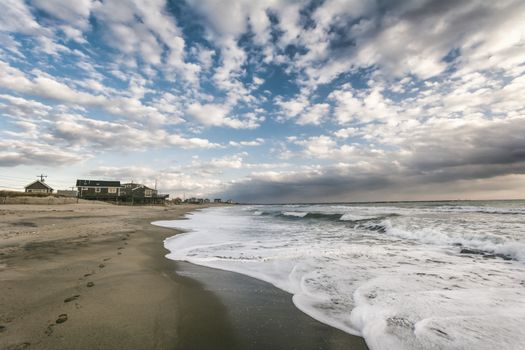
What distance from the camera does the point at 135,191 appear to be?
77.4m

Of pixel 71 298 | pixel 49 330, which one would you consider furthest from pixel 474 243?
pixel 49 330

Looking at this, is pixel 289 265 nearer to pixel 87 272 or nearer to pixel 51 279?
pixel 87 272

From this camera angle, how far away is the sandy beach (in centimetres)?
291

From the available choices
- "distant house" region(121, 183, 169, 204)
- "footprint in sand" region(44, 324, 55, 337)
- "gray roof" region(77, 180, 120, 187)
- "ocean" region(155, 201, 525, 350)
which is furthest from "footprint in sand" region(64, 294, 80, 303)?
"gray roof" region(77, 180, 120, 187)

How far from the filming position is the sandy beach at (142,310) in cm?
291

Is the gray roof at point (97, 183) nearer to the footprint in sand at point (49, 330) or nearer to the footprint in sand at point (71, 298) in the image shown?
the footprint in sand at point (71, 298)

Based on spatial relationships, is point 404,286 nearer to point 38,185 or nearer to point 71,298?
point 71,298

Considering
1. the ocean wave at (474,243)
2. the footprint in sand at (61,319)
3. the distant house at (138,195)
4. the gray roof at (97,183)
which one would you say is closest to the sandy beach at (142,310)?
the footprint in sand at (61,319)

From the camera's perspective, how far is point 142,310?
369 cm

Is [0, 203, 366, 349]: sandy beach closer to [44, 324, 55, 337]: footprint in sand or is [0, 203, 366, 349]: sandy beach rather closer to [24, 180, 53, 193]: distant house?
[44, 324, 55, 337]: footprint in sand

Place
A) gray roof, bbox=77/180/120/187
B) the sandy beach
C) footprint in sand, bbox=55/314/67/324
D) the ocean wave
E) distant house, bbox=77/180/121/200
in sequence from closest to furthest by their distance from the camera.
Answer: the sandy beach
footprint in sand, bbox=55/314/67/324
the ocean wave
distant house, bbox=77/180/121/200
gray roof, bbox=77/180/120/187

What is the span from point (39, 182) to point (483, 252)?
8072 cm

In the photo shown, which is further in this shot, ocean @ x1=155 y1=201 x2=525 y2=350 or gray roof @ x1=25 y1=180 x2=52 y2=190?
gray roof @ x1=25 y1=180 x2=52 y2=190

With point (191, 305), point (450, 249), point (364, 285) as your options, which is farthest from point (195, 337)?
point (450, 249)
